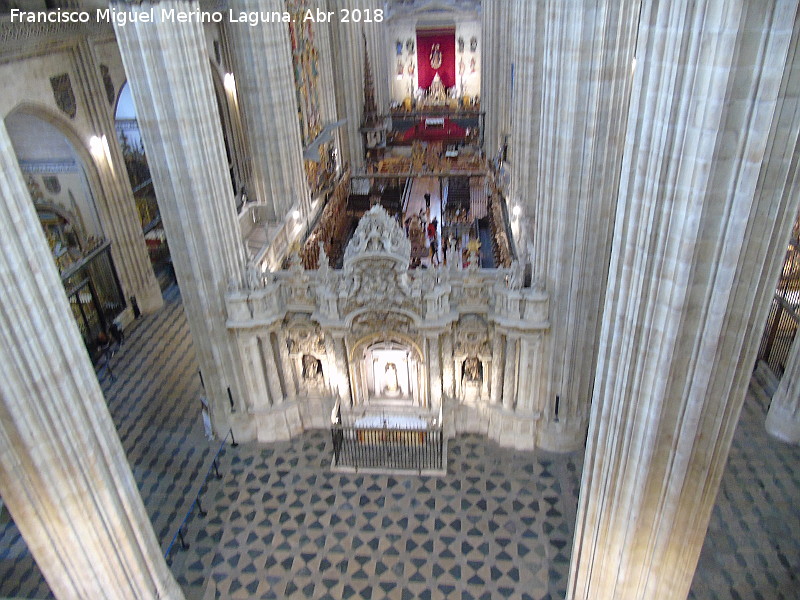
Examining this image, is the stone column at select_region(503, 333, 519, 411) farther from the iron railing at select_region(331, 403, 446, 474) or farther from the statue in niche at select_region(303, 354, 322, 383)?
the statue in niche at select_region(303, 354, 322, 383)

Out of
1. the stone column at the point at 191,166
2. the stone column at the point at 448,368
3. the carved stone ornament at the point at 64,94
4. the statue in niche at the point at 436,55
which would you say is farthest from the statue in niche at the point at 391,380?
the statue in niche at the point at 436,55

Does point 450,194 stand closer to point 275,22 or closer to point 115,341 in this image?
point 275,22

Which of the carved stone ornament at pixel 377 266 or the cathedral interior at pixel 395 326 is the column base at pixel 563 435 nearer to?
the cathedral interior at pixel 395 326

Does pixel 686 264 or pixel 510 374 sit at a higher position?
pixel 686 264

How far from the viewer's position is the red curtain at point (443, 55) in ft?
129

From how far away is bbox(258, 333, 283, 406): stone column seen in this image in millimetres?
13641

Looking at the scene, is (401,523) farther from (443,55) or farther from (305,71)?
(443,55)

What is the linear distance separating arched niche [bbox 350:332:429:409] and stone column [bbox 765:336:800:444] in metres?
7.78

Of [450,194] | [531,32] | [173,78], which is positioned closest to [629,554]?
[173,78]

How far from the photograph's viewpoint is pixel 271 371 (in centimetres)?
1405

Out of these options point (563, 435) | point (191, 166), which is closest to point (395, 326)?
point (563, 435)

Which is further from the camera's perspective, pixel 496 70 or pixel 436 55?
pixel 436 55

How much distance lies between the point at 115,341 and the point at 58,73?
24.7 feet

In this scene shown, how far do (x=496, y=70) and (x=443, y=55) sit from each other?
16.7m
